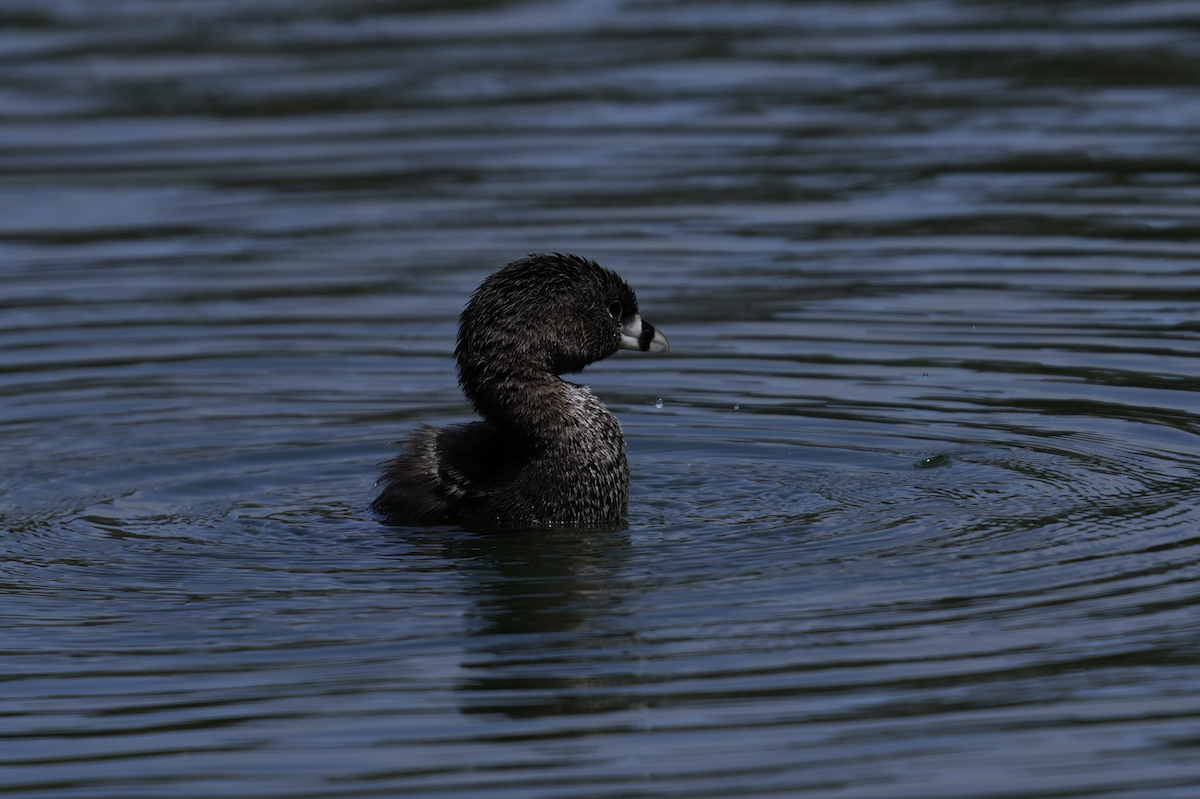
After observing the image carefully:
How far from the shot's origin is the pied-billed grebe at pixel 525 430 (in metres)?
9.29

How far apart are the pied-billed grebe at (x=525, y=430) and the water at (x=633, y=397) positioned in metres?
0.23

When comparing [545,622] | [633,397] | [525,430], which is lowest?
[545,622]

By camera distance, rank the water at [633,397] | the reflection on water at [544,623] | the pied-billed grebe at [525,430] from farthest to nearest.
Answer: the pied-billed grebe at [525,430], the reflection on water at [544,623], the water at [633,397]

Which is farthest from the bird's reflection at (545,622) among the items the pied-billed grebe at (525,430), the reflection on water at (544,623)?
the pied-billed grebe at (525,430)

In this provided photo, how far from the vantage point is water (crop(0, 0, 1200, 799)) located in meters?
6.71

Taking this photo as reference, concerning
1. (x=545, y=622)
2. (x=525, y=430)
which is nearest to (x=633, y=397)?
(x=525, y=430)

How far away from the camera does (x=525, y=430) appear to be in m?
9.33

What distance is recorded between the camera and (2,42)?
72.3 feet

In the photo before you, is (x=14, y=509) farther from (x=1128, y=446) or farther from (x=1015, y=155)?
(x=1015, y=155)

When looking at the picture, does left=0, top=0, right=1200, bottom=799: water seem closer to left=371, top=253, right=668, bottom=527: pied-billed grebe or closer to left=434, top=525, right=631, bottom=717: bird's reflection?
left=434, top=525, right=631, bottom=717: bird's reflection

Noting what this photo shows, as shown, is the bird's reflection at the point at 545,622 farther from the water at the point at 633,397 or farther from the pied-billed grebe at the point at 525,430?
the pied-billed grebe at the point at 525,430

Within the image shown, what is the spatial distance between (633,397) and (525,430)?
2.68 meters

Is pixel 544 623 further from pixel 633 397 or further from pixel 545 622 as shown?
pixel 633 397

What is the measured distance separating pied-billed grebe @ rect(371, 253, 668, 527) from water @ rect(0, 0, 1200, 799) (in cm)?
23
